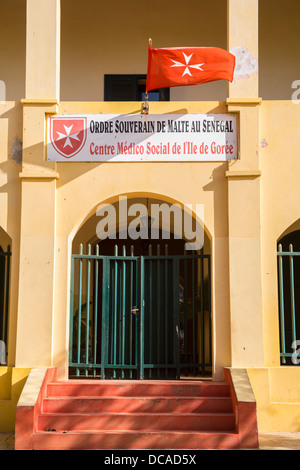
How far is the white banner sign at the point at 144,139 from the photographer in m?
9.16

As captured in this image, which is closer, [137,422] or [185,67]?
[137,422]

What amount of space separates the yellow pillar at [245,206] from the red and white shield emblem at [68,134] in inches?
88.0

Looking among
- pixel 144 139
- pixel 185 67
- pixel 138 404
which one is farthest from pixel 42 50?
pixel 138 404

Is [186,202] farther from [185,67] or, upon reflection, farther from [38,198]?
[38,198]

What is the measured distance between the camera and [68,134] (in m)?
9.20

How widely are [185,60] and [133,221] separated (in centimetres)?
425

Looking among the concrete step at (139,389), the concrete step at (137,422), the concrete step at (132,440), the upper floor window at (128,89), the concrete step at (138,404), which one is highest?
the upper floor window at (128,89)

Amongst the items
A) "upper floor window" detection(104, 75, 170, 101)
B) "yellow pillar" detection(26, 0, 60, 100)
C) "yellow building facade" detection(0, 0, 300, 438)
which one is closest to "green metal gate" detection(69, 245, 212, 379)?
"yellow building facade" detection(0, 0, 300, 438)

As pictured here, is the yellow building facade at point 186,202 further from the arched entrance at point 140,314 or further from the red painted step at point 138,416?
the red painted step at point 138,416

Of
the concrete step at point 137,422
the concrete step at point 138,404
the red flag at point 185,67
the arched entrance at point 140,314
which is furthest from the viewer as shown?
the arched entrance at point 140,314

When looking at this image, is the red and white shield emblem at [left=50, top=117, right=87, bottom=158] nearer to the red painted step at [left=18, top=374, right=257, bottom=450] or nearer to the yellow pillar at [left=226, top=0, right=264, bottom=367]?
the yellow pillar at [left=226, top=0, right=264, bottom=367]

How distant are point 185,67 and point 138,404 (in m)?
4.78

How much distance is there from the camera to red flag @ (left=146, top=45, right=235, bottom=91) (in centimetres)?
887

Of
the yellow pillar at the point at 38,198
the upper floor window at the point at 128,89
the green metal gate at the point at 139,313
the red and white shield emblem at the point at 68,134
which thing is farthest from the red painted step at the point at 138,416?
the upper floor window at the point at 128,89
